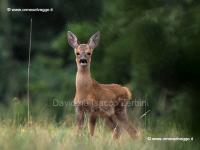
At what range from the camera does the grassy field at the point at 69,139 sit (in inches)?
287

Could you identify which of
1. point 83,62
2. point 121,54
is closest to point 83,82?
point 83,62

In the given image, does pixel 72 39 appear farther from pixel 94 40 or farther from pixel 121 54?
pixel 121 54

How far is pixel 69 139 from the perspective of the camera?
8.36 meters

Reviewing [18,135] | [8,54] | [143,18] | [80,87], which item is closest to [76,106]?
[80,87]

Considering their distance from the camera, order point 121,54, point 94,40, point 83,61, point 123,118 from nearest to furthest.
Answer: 1. point 121,54
2. point 83,61
3. point 123,118
4. point 94,40

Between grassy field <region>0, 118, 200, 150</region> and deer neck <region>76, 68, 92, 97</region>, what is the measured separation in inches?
18.8

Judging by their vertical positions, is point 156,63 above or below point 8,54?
below

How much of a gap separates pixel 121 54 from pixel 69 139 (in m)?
1.29

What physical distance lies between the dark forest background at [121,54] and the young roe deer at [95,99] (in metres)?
0.32

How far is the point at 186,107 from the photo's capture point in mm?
5207

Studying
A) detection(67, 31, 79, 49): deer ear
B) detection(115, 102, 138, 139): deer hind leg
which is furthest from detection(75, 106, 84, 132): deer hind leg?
detection(67, 31, 79, 49): deer ear

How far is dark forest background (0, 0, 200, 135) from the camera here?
5348 mm

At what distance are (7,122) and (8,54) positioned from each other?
17.8 meters

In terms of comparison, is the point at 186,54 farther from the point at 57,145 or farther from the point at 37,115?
the point at 37,115
